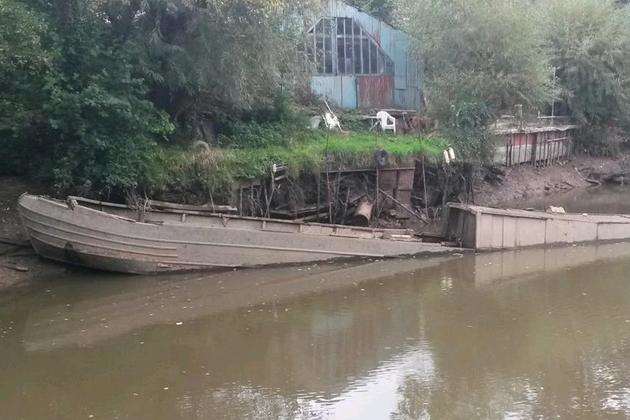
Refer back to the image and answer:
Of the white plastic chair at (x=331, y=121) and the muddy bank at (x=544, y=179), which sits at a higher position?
the white plastic chair at (x=331, y=121)

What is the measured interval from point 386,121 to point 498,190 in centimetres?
502

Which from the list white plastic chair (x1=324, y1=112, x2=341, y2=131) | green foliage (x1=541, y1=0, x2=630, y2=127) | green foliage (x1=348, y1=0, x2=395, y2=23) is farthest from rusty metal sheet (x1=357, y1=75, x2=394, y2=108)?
green foliage (x1=541, y1=0, x2=630, y2=127)

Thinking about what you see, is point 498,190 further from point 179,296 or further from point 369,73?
point 179,296

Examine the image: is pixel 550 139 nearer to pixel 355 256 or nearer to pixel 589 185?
pixel 589 185

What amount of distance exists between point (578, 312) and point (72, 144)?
10.4 m

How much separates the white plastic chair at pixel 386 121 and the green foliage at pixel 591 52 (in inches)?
361

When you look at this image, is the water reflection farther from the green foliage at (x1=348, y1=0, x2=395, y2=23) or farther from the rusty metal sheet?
the green foliage at (x1=348, y1=0, x2=395, y2=23)

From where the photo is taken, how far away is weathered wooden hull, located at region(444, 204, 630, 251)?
1738 centimetres

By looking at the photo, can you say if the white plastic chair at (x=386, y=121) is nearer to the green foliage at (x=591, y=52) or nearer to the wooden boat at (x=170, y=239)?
the green foliage at (x=591, y=52)

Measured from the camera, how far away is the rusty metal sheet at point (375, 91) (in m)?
28.2

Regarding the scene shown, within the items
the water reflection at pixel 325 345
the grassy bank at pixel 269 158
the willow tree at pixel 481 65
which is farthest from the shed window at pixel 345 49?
the water reflection at pixel 325 345

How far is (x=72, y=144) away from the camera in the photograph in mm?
15133

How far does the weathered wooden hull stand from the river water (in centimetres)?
153

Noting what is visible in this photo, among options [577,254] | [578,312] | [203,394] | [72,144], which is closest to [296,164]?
[72,144]
